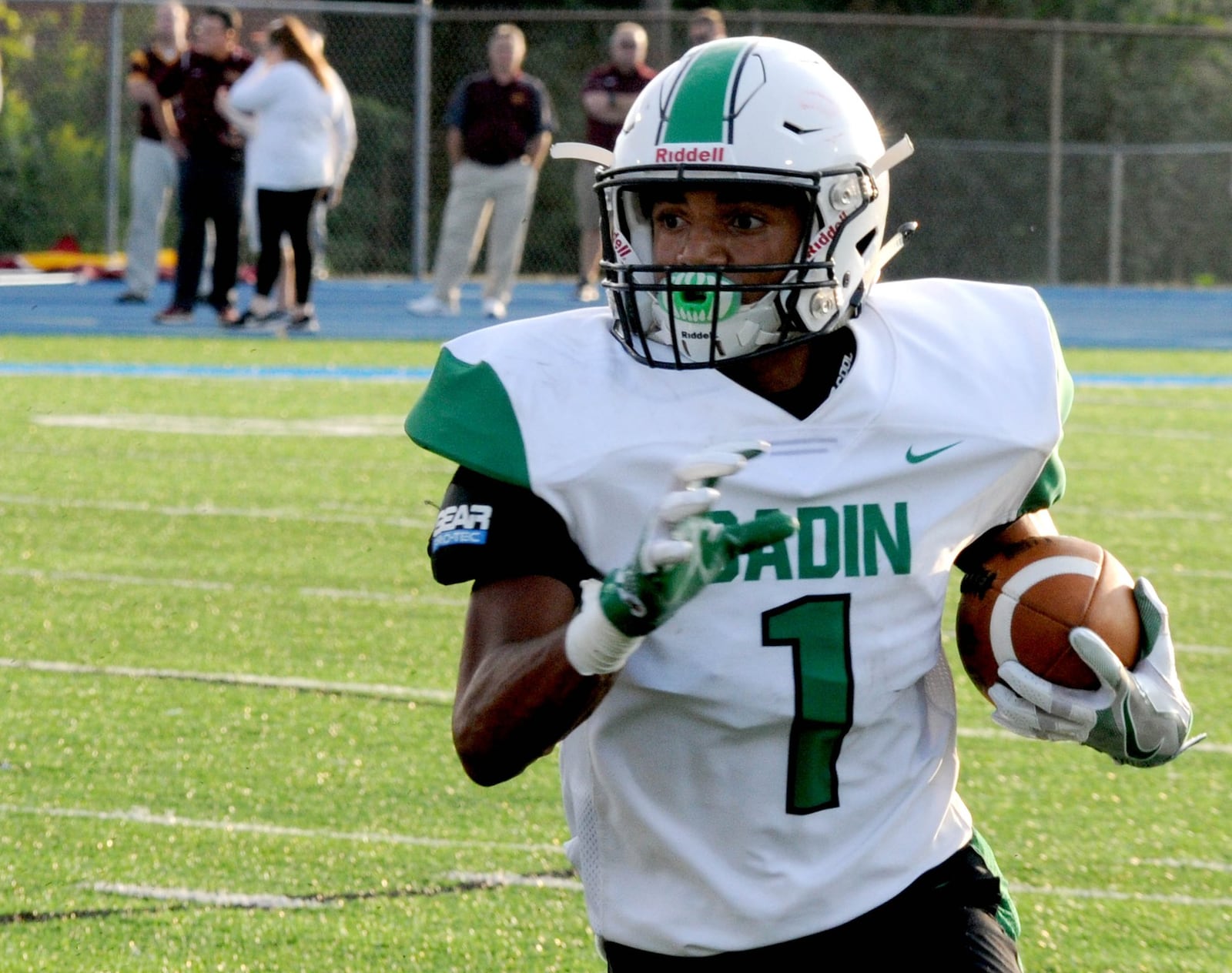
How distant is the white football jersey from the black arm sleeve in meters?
0.02

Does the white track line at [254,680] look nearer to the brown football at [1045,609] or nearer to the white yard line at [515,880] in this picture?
the white yard line at [515,880]

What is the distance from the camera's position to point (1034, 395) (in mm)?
2482

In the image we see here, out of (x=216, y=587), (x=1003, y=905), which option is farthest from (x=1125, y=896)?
(x=216, y=587)

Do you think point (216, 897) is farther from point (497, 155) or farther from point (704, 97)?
point (497, 155)

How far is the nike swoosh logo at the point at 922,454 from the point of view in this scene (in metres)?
2.39

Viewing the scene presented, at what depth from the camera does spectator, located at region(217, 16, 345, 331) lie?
452 inches

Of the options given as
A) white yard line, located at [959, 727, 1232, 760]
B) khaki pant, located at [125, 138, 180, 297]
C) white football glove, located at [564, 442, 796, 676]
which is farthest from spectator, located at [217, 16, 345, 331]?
white football glove, located at [564, 442, 796, 676]

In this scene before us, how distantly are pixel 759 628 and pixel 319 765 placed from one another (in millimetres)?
2144

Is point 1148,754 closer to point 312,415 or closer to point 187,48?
point 312,415

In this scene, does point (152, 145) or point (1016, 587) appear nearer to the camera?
point (1016, 587)

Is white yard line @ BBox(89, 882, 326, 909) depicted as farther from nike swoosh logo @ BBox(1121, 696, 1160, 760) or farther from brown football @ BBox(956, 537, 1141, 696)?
nike swoosh logo @ BBox(1121, 696, 1160, 760)

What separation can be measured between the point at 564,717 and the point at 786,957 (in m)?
0.43

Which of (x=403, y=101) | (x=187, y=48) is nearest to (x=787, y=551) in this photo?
(x=187, y=48)

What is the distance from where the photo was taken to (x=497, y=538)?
2.27m
